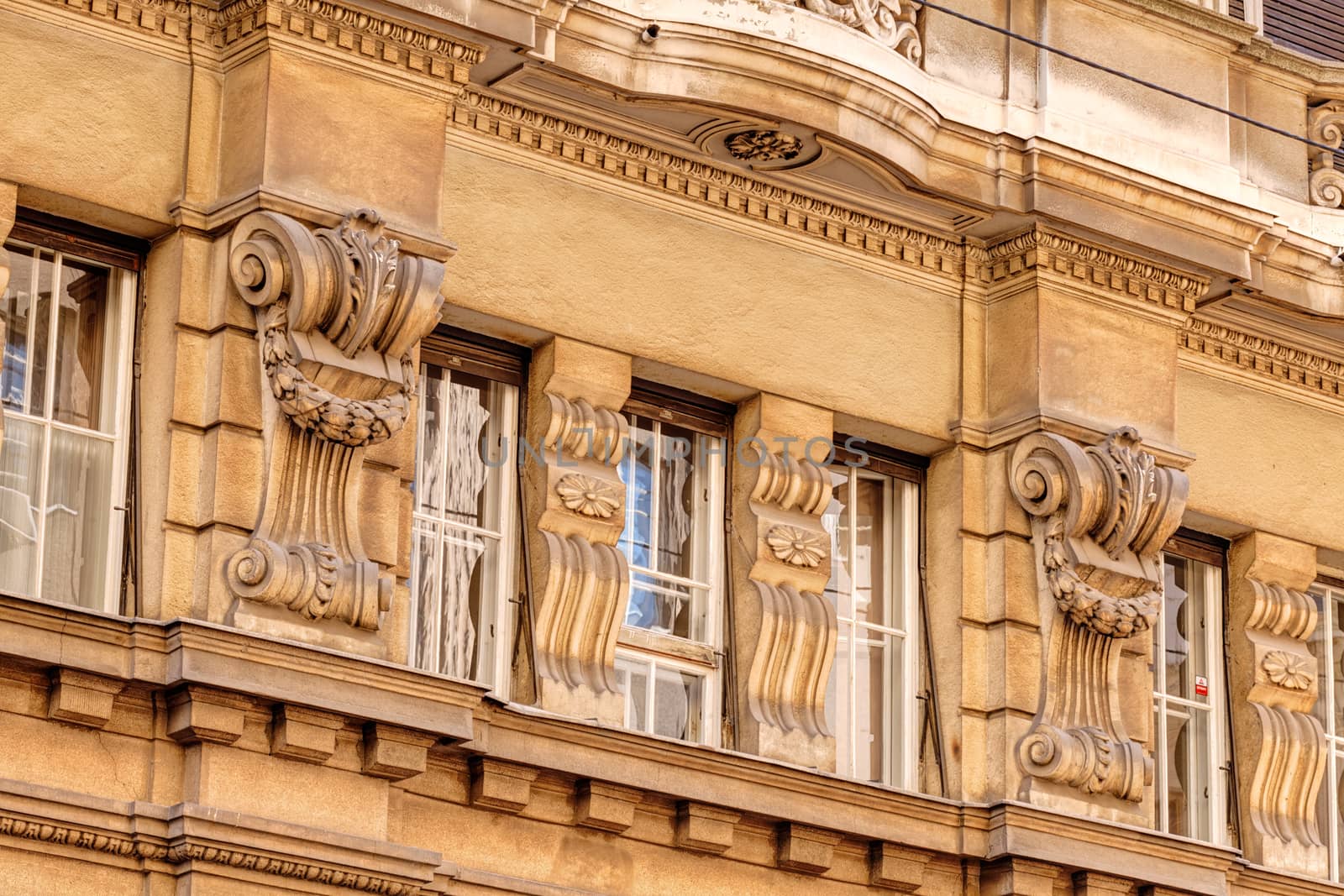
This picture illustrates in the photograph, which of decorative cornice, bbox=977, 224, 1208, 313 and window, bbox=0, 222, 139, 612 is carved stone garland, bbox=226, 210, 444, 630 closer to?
window, bbox=0, 222, 139, 612

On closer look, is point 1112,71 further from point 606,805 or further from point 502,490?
point 606,805

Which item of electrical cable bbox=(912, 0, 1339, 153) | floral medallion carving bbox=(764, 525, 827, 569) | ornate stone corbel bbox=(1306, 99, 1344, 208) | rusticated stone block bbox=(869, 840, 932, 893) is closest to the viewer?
rusticated stone block bbox=(869, 840, 932, 893)

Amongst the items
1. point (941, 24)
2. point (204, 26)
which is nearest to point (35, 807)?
point (204, 26)

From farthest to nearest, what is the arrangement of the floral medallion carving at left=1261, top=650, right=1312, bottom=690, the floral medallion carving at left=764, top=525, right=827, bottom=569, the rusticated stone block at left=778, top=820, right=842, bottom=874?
the floral medallion carving at left=1261, top=650, right=1312, bottom=690 < the floral medallion carving at left=764, top=525, right=827, bottom=569 < the rusticated stone block at left=778, top=820, right=842, bottom=874

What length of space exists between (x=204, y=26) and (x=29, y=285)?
1577 mm

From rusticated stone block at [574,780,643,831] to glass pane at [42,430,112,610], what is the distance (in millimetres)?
2625

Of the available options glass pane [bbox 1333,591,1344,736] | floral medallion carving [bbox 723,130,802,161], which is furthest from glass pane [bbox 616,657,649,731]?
glass pane [bbox 1333,591,1344,736]

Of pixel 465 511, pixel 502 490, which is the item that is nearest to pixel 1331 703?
pixel 502 490

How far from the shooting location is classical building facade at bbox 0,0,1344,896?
15680 millimetres

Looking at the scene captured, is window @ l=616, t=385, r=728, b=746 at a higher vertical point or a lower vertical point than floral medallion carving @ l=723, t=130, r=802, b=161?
lower

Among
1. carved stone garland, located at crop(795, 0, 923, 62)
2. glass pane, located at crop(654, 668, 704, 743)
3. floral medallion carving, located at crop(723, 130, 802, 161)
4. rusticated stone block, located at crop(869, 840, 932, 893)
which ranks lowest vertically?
rusticated stone block, located at crop(869, 840, 932, 893)

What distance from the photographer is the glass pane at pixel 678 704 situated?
58.3ft

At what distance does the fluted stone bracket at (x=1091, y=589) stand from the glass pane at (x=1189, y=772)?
122 centimetres

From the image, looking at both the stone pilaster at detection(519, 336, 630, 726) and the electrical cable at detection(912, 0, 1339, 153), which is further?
the electrical cable at detection(912, 0, 1339, 153)
